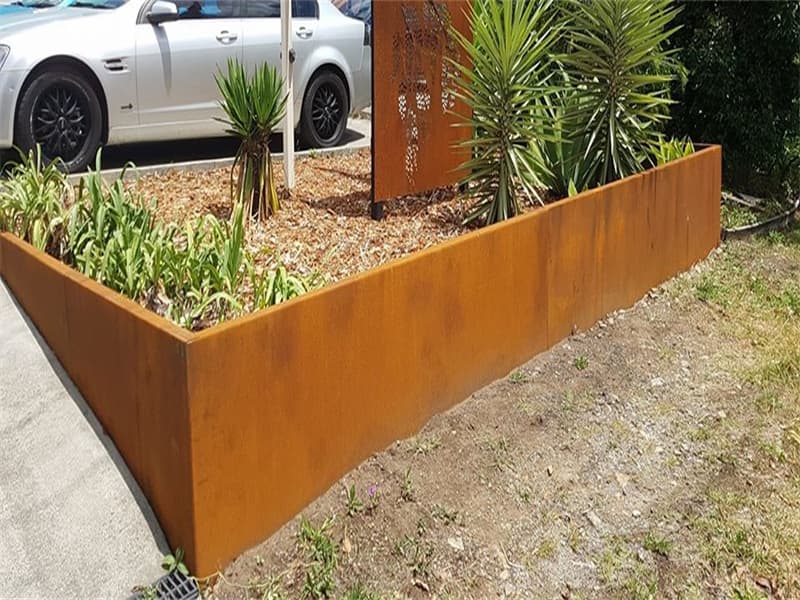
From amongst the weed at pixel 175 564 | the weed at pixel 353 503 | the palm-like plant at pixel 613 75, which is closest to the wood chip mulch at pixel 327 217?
the palm-like plant at pixel 613 75

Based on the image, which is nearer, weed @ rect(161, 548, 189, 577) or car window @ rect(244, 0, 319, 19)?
weed @ rect(161, 548, 189, 577)

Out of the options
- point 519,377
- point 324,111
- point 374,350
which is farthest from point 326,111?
point 374,350

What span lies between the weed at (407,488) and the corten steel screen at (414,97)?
2328 millimetres

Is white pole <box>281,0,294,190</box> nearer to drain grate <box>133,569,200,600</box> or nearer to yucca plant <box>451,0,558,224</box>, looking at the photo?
yucca plant <box>451,0,558,224</box>

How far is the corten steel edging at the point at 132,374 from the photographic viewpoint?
9.70 ft

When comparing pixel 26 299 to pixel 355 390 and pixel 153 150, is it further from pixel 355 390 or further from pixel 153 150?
pixel 153 150

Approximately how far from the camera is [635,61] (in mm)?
5906

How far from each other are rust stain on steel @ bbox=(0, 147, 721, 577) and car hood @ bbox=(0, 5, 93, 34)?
2374 millimetres

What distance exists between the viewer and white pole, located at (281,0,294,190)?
19.1 feet

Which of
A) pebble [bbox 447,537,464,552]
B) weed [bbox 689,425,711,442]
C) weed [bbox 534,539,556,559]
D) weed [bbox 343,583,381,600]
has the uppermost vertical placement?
weed [bbox 689,425,711,442]

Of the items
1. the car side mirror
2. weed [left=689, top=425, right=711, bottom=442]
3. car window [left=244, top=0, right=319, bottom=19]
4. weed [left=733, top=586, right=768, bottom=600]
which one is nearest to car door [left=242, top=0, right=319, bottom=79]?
car window [left=244, top=0, right=319, bottom=19]

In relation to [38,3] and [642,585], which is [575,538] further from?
[38,3]

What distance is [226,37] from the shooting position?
7160 mm

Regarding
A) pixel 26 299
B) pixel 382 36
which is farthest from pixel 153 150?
pixel 26 299
